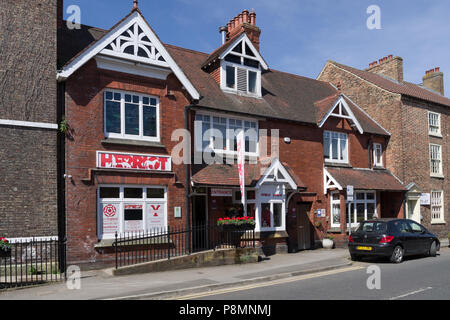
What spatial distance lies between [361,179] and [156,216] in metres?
11.6

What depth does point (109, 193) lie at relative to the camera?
14.2 meters

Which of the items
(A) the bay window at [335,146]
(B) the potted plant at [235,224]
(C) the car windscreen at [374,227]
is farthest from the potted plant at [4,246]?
(A) the bay window at [335,146]

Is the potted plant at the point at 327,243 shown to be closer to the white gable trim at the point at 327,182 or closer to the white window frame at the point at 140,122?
the white gable trim at the point at 327,182

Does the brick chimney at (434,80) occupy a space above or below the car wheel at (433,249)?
above

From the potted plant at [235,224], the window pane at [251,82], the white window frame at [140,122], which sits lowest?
the potted plant at [235,224]

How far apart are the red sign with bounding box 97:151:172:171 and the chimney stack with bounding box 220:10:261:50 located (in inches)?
393

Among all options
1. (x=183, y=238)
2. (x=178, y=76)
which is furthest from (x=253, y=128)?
(x=183, y=238)

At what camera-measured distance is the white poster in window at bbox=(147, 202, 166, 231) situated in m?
14.9

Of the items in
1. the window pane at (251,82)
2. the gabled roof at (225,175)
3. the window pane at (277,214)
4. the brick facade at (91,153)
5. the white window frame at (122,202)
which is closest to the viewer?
the brick facade at (91,153)

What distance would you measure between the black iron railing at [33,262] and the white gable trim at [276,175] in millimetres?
7703

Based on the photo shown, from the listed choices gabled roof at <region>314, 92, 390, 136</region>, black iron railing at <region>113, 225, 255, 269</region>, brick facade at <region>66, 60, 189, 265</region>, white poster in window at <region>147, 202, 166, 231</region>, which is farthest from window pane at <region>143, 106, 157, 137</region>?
gabled roof at <region>314, 92, 390, 136</region>

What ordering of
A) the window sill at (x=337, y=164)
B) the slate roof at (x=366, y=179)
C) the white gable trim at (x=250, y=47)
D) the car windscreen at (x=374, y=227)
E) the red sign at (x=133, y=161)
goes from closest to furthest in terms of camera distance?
1. the red sign at (x=133, y=161)
2. the car windscreen at (x=374, y=227)
3. the white gable trim at (x=250, y=47)
4. the slate roof at (x=366, y=179)
5. the window sill at (x=337, y=164)

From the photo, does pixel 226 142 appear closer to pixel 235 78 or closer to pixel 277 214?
pixel 235 78

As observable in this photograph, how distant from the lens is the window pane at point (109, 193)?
14.1m
